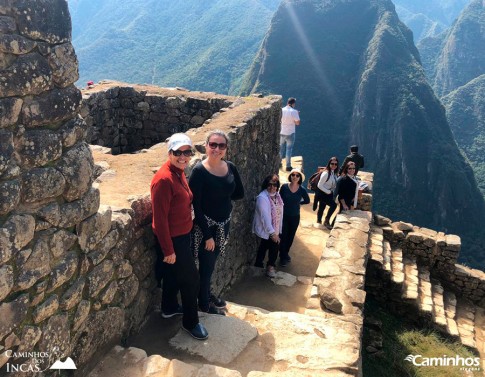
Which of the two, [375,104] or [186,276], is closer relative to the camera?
[186,276]

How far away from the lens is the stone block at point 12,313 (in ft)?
8.00

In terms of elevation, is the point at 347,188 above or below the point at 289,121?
below

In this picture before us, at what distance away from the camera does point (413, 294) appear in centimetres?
818

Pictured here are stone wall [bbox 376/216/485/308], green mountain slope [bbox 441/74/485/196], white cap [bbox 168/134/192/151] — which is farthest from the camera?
green mountain slope [bbox 441/74/485/196]

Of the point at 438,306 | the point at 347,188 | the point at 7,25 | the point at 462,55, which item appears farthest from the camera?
the point at 462,55

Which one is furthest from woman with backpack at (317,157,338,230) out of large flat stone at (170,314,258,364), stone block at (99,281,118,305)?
stone block at (99,281,118,305)

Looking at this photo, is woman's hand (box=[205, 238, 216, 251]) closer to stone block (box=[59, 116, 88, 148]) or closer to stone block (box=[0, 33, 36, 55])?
stone block (box=[59, 116, 88, 148])

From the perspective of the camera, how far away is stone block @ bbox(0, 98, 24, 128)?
2.34 m

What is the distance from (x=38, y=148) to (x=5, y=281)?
78cm

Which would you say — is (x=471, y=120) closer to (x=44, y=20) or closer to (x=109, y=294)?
(x=109, y=294)

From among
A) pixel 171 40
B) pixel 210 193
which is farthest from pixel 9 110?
pixel 171 40

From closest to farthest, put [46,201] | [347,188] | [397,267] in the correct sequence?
1. [46,201]
2. [347,188]
3. [397,267]

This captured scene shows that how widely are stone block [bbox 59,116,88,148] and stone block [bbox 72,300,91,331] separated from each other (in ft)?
3.88

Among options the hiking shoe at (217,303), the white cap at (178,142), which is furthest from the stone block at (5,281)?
the hiking shoe at (217,303)
